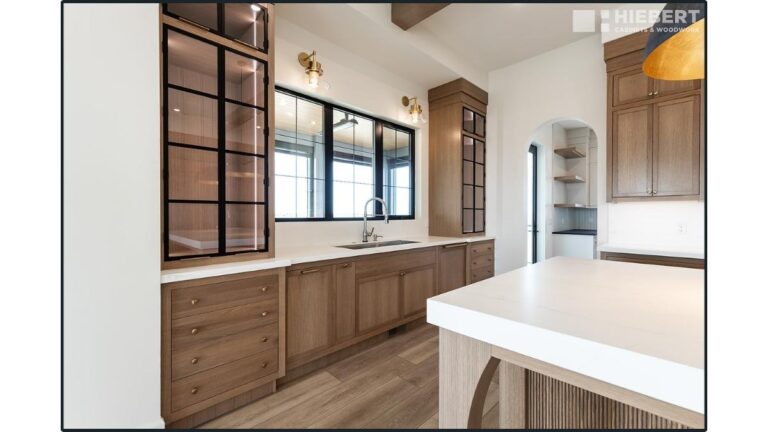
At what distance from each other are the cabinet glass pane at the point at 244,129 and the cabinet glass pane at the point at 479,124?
9.54 feet

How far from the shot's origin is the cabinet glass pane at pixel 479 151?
3.99 meters

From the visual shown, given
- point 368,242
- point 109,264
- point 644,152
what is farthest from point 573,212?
point 109,264

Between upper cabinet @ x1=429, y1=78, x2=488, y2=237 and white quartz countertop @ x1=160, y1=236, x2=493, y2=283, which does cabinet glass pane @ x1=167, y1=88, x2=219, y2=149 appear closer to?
white quartz countertop @ x1=160, y1=236, x2=493, y2=283

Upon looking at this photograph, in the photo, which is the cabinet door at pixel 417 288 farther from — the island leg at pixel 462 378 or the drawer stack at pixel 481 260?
the island leg at pixel 462 378

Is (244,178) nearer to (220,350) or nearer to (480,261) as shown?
(220,350)

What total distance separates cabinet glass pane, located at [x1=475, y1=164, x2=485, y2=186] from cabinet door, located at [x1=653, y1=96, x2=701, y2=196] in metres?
1.78

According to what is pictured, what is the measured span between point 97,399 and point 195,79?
1670mm

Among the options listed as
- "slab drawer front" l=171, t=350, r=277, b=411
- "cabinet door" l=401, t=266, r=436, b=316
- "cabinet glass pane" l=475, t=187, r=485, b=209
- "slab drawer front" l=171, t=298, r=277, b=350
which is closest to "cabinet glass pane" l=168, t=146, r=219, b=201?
"slab drawer front" l=171, t=298, r=277, b=350

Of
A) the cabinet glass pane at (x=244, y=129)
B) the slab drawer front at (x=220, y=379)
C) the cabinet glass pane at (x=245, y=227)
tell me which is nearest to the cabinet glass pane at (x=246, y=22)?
the cabinet glass pane at (x=244, y=129)

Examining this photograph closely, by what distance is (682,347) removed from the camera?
617 millimetres

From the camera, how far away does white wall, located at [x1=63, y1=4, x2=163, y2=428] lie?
1242 mm

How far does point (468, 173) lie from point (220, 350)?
3.23 meters

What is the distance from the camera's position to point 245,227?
77.2 inches

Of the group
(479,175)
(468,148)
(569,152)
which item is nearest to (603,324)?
(468,148)
